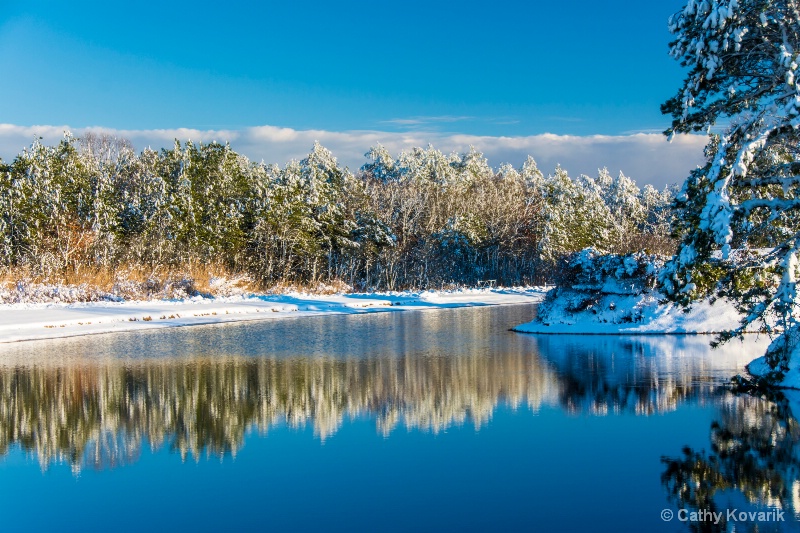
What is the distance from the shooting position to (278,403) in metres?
12.8

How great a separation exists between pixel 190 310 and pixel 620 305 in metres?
17.3

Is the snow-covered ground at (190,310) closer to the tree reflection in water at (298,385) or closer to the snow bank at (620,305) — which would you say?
the tree reflection in water at (298,385)

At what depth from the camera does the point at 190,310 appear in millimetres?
31609

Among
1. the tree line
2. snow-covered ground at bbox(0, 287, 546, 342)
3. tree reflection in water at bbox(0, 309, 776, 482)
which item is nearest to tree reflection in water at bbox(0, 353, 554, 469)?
tree reflection in water at bbox(0, 309, 776, 482)

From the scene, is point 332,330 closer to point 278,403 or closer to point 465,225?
point 278,403

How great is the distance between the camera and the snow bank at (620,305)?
22.2 meters

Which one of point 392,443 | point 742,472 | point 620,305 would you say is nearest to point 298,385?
point 392,443

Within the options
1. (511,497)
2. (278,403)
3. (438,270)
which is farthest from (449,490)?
(438,270)

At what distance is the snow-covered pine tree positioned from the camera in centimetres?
1201

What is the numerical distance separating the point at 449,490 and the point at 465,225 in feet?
195

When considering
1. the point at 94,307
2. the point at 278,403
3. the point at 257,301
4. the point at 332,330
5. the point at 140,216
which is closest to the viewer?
the point at 278,403

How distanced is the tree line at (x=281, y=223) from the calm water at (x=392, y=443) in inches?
548

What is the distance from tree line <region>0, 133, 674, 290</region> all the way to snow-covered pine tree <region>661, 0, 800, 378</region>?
44.3 ft

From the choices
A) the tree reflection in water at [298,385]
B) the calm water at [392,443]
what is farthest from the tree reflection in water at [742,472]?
the tree reflection in water at [298,385]
